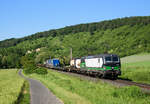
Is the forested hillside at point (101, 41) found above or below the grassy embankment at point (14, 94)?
above

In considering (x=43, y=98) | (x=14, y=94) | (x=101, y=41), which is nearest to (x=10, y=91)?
(x=14, y=94)

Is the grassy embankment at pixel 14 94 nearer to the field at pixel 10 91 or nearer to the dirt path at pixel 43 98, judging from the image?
the field at pixel 10 91

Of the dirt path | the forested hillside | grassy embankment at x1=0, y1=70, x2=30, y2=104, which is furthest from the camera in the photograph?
the forested hillside

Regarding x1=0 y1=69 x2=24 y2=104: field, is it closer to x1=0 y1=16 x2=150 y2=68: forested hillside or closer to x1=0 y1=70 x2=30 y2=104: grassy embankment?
x1=0 y1=70 x2=30 y2=104: grassy embankment

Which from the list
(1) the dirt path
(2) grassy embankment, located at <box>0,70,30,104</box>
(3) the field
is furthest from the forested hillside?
(1) the dirt path

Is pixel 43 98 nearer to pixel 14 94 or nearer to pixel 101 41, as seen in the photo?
pixel 14 94

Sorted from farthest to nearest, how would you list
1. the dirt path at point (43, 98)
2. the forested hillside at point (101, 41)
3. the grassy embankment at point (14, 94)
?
the forested hillside at point (101, 41) → the grassy embankment at point (14, 94) → the dirt path at point (43, 98)

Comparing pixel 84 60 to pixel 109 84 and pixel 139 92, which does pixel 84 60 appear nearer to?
pixel 109 84

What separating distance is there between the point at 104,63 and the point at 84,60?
11854 mm

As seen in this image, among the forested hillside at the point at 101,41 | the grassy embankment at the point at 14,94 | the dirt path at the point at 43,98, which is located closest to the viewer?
the dirt path at the point at 43,98

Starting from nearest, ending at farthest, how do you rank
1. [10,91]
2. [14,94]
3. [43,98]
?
[43,98] → [14,94] → [10,91]

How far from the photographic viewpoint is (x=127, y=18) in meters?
165

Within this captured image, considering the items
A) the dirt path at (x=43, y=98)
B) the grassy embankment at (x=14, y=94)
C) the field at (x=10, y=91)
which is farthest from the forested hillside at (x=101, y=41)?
the dirt path at (x=43, y=98)

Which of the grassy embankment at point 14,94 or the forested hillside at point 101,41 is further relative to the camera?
the forested hillside at point 101,41
